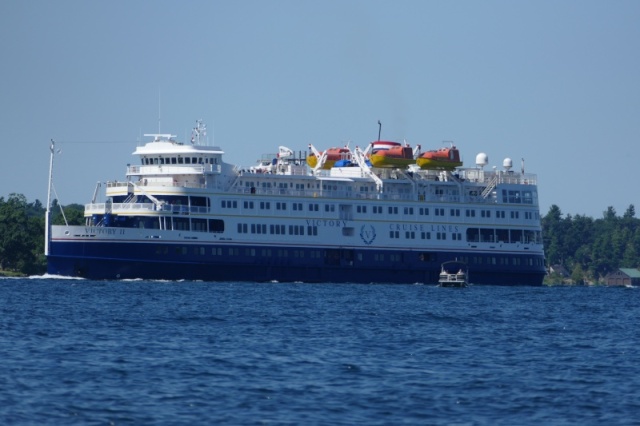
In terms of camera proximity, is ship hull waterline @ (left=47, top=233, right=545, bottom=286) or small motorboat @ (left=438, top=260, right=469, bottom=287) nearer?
ship hull waterline @ (left=47, top=233, right=545, bottom=286)

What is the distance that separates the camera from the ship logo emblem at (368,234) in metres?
100

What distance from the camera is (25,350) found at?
1706 inches

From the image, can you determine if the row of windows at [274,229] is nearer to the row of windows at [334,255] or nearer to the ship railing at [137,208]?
the row of windows at [334,255]

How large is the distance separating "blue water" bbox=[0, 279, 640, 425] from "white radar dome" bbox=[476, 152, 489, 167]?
4027cm

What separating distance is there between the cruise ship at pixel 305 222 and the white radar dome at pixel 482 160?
0.10 m

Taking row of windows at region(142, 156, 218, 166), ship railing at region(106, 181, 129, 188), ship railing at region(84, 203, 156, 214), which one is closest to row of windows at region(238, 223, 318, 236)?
row of windows at region(142, 156, 218, 166)

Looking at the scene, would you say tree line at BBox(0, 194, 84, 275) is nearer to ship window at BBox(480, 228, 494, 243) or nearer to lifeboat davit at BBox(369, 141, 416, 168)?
lifeboat davit at BBox(369, 141, 416, 168)

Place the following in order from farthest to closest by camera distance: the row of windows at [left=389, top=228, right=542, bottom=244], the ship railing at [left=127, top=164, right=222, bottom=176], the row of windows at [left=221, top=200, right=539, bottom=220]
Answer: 1. the row of windows at [left=389, top=228, right=542, bottom=244]
2. the row of windows at [left=221, top=200, right=539, bottom=220]
3. the ship railing at [left=127, top=164, right=222, bottom=176]

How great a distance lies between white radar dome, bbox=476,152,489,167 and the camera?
359 ft

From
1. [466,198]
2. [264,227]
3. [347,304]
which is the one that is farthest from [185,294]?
[466,198]

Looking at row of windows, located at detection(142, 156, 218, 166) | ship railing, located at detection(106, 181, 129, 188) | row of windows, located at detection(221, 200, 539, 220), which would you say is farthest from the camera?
row of windows, located at detection(221, 200, 539, 220)

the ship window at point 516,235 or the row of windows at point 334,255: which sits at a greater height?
the ship window at point 516,235

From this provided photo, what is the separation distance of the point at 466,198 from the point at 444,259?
18.4ft

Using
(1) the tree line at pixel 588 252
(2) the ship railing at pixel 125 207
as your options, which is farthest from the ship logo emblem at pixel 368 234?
(1) the tree line at pixel 588 252
